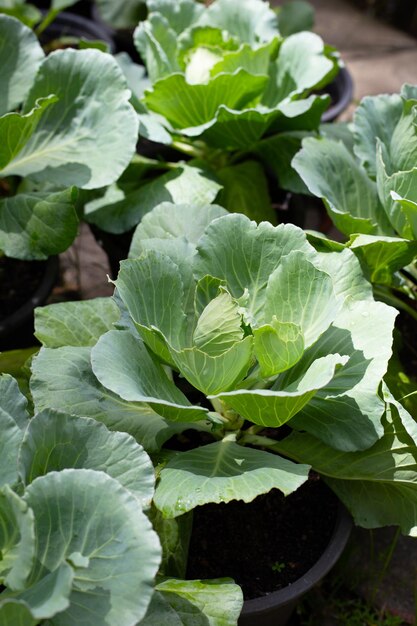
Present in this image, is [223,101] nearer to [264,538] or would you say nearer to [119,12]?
[264,538]

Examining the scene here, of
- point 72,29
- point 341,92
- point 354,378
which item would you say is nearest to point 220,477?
point 354,378

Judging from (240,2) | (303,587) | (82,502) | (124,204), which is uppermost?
(240,2)

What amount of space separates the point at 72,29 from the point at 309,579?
6.55 feet

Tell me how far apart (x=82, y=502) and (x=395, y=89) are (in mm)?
2506

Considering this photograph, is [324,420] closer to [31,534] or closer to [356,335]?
[356,335]

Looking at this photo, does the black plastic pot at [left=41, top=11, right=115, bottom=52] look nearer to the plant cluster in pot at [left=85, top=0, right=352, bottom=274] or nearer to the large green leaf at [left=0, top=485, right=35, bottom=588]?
the plant cluster in pot at [left=85, top=0, right=352, bottom=274]

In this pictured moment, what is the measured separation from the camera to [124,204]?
167 cm

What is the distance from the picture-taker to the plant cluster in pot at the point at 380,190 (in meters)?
1.32

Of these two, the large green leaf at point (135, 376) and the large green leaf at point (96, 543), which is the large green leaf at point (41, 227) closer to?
the large green leaf at point (135, 376)

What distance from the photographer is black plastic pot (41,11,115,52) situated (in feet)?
8.16

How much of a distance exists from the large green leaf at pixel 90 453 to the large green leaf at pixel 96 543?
7 cm

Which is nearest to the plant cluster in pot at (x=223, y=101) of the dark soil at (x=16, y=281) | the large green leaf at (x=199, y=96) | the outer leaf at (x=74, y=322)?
the large green leaf at (x=199, y=96)

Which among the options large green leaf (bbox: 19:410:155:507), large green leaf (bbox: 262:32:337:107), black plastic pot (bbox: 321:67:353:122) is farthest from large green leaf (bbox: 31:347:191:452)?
black plastic pot (bbox: 321:67:353:122)

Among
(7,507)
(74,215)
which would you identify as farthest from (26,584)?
(74,215)
